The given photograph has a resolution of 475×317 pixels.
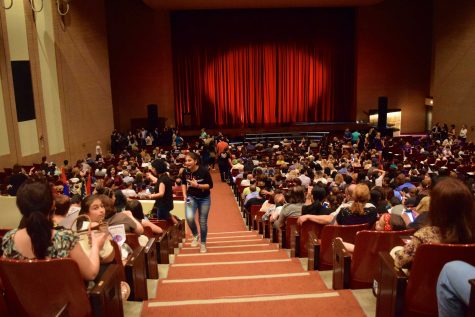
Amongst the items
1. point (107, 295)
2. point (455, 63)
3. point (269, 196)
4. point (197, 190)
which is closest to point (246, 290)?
point (107, 295)

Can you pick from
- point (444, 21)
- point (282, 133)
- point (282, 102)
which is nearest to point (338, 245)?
point (282, 133)

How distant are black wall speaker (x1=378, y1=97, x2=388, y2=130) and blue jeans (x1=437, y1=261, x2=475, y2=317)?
20.8 meters

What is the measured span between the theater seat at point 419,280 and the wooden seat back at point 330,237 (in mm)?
1178

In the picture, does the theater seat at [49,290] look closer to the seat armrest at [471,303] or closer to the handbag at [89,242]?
the handbag at [89,242]

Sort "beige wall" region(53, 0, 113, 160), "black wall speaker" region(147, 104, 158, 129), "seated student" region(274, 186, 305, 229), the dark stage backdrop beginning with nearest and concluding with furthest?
1. "seated student" region(274, 186, 305, 229)
2. "beige wall" region(53, 0, 113, 160)
3. "black wall speaker" region(147, 104, 158, 129)
4. the dark stage backdrop

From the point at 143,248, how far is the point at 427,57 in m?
23.9

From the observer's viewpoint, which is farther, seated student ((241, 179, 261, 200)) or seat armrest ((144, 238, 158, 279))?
seated student ((241, 179, 261, 200))

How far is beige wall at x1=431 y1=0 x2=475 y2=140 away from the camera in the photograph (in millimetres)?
19578

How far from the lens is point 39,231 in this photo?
2463 mm

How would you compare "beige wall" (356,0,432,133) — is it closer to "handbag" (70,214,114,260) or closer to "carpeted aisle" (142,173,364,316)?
"carpeted aisle" (142,173,364,316)

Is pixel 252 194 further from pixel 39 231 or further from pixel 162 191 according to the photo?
pixel 39 231

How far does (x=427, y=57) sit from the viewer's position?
2439 cm

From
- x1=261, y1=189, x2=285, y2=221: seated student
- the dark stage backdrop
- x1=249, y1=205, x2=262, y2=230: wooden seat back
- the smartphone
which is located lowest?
x1=249, y1=205, x2=262, y2=230: wooden seat back

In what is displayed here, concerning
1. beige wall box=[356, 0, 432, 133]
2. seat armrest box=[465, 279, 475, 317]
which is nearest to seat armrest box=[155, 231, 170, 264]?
seat armrest box=[465, 279, 475, 317]
